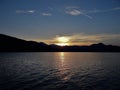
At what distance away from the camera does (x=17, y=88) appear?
94.4 ft

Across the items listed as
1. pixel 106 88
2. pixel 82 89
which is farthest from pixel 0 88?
pixel 106 88

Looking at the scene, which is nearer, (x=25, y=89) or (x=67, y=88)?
(x=25, y=89)

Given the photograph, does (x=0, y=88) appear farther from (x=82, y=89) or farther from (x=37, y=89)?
(x=82, y=89)

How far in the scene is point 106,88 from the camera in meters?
30.7

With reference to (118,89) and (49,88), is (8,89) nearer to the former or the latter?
(49,88)

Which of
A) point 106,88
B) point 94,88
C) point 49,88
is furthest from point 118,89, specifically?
point 49,88

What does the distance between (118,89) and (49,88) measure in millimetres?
13476

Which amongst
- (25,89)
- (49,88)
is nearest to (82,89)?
(49,88)

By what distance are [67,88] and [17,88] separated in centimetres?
966

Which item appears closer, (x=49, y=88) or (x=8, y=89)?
(x=8, y=89)

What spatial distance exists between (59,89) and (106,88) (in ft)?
31.2

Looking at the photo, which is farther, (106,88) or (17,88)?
(106,88)

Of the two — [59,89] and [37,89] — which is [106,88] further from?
[37,89]

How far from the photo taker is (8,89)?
91.8ft
